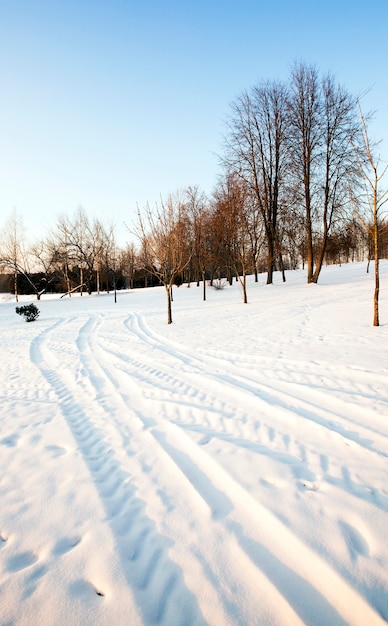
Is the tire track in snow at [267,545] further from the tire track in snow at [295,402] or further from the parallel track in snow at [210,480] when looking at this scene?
the tire track in snow at [295,402]

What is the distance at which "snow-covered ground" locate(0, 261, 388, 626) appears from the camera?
145 cm

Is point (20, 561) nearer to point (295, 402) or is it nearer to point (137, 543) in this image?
point (137, 543)

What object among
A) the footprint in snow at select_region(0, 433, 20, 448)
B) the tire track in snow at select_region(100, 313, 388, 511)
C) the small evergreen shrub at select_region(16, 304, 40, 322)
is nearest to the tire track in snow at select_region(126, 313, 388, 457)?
the tire track in snow at select_region(100, 313, 388, 511)

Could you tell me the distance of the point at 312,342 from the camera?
20.8ft

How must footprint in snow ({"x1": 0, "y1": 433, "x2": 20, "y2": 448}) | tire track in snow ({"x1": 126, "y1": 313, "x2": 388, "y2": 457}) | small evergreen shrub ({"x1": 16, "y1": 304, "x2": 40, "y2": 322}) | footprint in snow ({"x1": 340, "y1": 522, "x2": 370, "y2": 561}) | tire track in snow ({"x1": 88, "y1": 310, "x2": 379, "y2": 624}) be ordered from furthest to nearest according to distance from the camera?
small evergreen shrub ({"x1": 16, "y1": 304, "x2": 40, "y2": 322}) < footprint in snow ({"x1": 0, "y1": 433, "x2": 20, "y2": 448}) < tire track in snow ({"x1": 126, "y1": 313, "x2": 388, "y2": 457}) < footprint in snow ({"x1": 340, "y1": 522, "x2": 370, "y2": 561}) < tire track in snow ({"x1": 88, "y1": 310, "x2": 379, "y2": 624})

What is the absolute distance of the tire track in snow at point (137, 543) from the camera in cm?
142

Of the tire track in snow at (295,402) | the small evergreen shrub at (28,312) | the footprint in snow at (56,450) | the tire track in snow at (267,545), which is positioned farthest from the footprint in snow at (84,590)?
the small evergreen shrub at (28,312)

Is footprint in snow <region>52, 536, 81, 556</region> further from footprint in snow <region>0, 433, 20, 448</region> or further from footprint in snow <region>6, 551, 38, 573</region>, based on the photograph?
footprint in snow <region>0, 433, 20, 448</region>

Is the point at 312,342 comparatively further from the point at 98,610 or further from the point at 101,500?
the point at 98,610

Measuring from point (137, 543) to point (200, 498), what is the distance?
57 centimetres

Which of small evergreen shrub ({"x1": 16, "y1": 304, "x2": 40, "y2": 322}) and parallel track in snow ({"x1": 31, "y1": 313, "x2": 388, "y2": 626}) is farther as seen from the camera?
small evergreen shrub ({"x1": 16, "y1": 304, "x2": 40, "y2": 322})

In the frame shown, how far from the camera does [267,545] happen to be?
5.65 feet

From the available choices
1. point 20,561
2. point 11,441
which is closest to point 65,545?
point 20,561

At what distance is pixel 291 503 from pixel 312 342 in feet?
15.9
